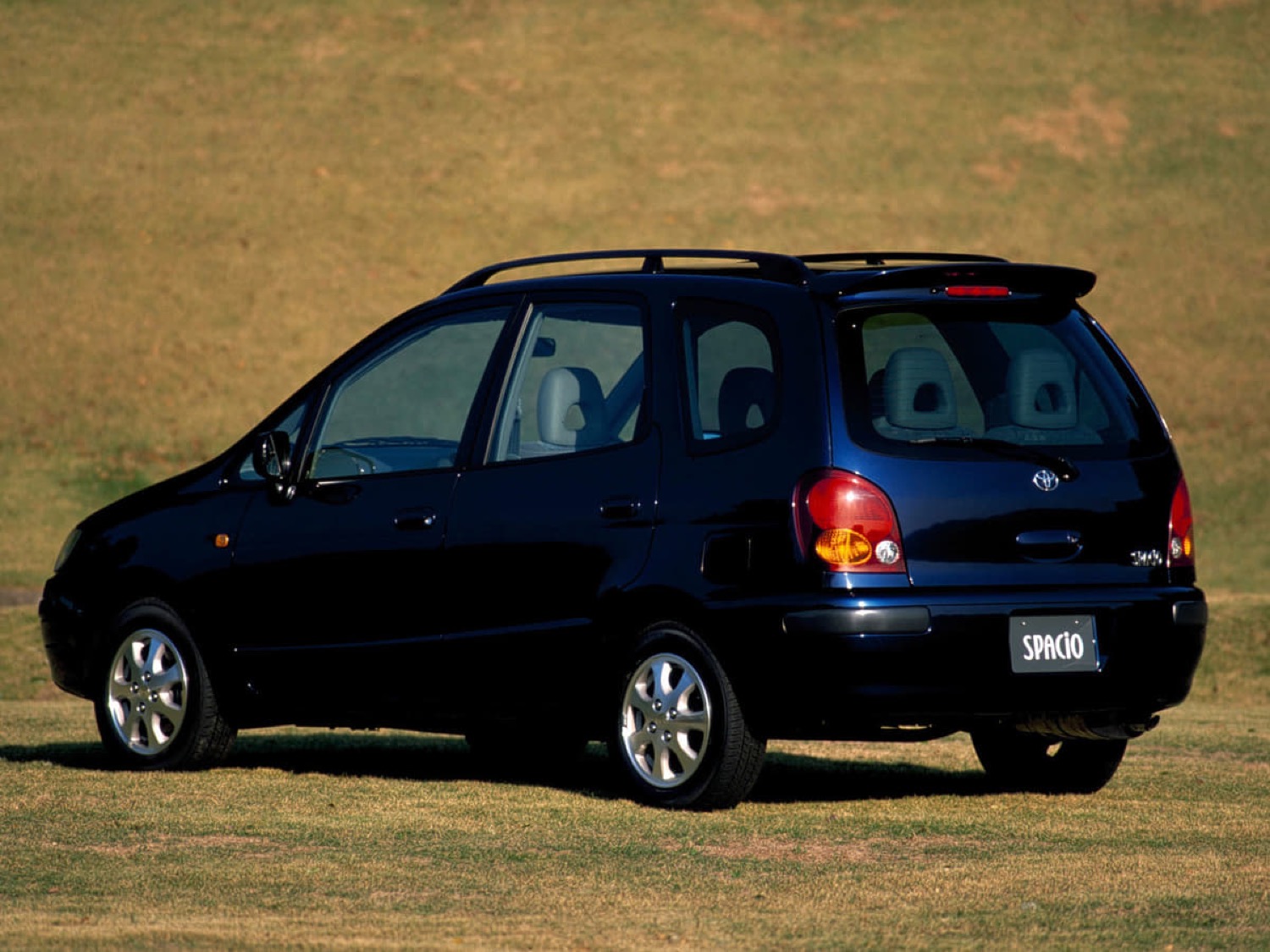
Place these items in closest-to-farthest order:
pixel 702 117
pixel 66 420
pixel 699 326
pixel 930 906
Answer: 1. pixel 930 906
2. pixel 699 326
3. pixel 66 420
4. pixel 702 117

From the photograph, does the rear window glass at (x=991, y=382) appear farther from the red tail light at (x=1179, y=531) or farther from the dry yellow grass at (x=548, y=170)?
the dry yellow grass at (x=548, y=170)

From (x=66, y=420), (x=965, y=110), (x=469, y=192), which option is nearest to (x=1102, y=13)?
(x=965, y=110)

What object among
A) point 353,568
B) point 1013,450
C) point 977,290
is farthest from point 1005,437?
point 353,568

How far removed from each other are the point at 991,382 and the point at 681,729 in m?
1.67

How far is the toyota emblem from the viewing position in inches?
320

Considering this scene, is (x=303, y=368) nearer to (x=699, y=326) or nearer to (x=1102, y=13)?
(x=1102, y=13)

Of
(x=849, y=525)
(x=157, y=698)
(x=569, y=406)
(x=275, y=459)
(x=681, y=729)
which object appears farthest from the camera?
(x=157, y=698)

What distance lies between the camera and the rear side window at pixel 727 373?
8.27 meters

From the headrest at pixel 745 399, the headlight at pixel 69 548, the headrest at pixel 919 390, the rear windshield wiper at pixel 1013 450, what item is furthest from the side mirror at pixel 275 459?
the rear windshield wiper at pixel 1013 450

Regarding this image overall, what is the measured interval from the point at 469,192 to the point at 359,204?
1953 mm

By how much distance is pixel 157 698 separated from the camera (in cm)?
976

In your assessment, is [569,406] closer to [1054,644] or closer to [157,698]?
[1054,644]

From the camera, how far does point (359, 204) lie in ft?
130

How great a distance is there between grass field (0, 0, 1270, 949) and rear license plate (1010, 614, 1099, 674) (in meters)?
0.58
